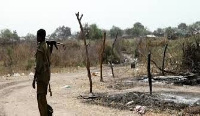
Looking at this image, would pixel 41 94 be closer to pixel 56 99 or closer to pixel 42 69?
pixel 42 69

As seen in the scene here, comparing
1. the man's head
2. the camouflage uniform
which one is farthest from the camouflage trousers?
the man's head

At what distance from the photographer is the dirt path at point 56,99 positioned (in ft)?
40.0

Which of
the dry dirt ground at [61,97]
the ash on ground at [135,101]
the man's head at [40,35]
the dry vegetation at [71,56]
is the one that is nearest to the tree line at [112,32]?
the dry vegetation at [71,56]

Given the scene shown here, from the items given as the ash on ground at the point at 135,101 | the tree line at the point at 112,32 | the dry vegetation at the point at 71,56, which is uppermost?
the tree line at the point at 112,32

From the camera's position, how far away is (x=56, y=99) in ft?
48.6

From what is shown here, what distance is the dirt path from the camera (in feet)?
40.0

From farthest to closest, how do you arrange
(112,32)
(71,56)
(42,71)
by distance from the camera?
(112,32) < (71,56) < (42,71)

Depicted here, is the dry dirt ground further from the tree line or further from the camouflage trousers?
the tree line

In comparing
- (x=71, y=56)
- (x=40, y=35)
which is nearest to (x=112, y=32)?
(x=71, y=56)

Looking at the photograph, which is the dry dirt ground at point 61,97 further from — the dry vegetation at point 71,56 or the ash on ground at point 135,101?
the dry vegetation at point 71,56

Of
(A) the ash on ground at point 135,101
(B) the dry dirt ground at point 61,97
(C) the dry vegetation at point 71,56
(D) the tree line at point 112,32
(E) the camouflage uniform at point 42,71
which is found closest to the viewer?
(E) the camouflage uniform at point 42,71

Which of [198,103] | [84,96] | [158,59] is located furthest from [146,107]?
[158,59]

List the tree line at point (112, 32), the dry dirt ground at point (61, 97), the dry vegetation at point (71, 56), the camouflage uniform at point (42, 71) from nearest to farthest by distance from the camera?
the camouflage uniform at point (42, 71) → the dry dirt ground at point (61, 97) → the dry vegetation at point (71, 56) → the tree line at point (112, 32)

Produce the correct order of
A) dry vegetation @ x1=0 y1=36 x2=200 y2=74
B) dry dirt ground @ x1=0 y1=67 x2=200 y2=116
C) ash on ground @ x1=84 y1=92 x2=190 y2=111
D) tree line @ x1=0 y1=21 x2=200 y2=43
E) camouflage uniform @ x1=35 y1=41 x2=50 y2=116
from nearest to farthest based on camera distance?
camouflage uniform @ x1=35 y1=41 x2=50 y2=116
dry dirt ground @ x1=0 y1=67 x2=200 y2=116
ash on ground @ x1=84 y1=92 x2=190 y2=111
dry vegetation @ x1=0 y1=36 x2=200 y2=74
tree line @ x1=0 y1=21 x2=200 y2=43
